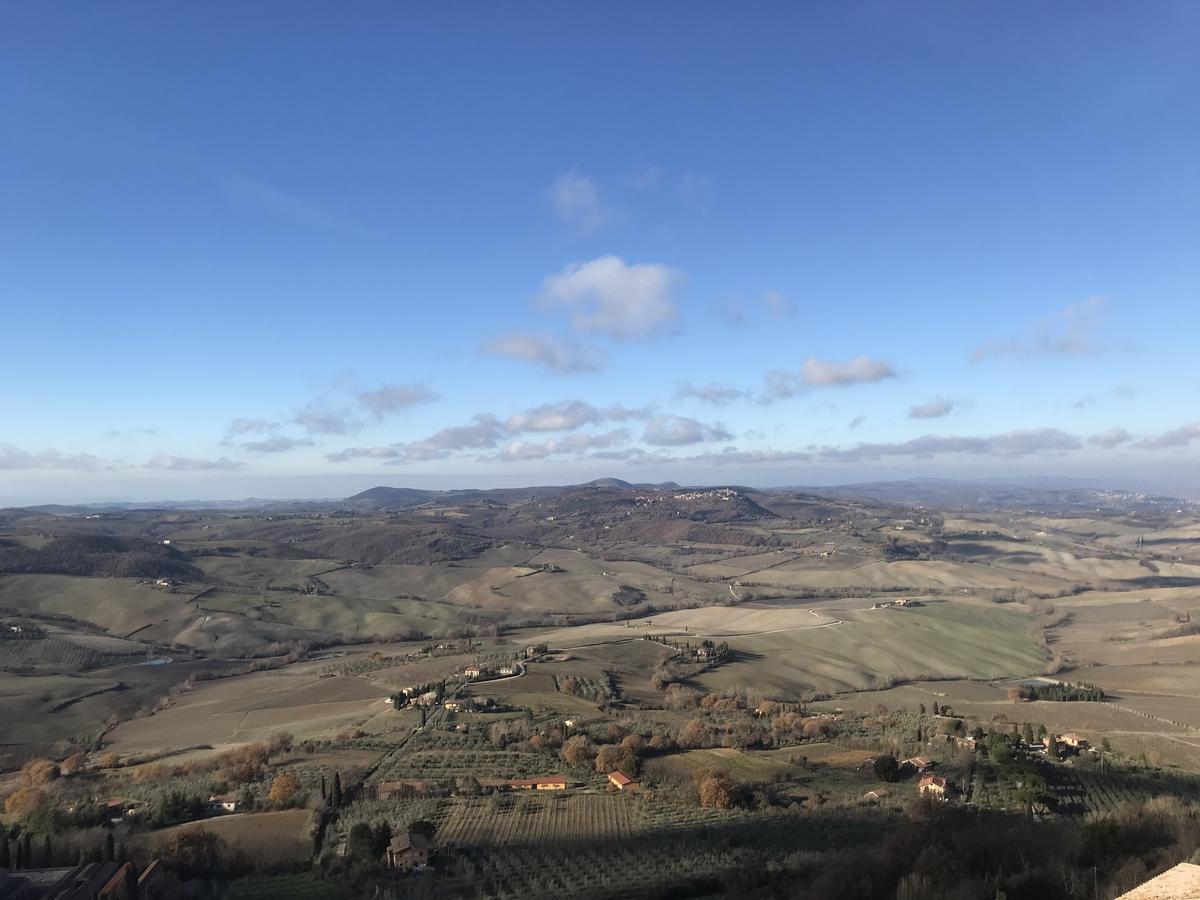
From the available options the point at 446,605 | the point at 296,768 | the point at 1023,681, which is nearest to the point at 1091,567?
the point at 1023,681

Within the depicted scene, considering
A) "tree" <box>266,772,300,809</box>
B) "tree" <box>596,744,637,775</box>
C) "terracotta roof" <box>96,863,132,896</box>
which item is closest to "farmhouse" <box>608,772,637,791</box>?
"tree" <box>596,744,637,775</box>

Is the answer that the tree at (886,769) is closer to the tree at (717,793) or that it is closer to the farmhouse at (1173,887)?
the tree at (717,793)

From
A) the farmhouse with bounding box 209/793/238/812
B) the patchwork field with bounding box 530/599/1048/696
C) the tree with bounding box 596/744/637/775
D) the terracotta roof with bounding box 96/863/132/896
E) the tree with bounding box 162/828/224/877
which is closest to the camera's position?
the terracotta roof with bounding box 96/863/132/896

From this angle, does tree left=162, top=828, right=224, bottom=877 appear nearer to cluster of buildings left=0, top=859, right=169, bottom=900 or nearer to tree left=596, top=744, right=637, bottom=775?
cluster of buildings left=0, top=859, right=169, bottom=900

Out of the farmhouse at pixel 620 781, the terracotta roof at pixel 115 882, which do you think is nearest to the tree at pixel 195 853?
the terracotta roof at pixel 115 882

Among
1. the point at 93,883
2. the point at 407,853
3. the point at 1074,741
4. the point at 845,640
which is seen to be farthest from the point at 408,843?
the point at 845,640

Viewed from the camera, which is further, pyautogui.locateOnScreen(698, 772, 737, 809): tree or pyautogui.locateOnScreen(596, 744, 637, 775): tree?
pyautogui.locateOnScreen(596, 744, 637, 775): tree
